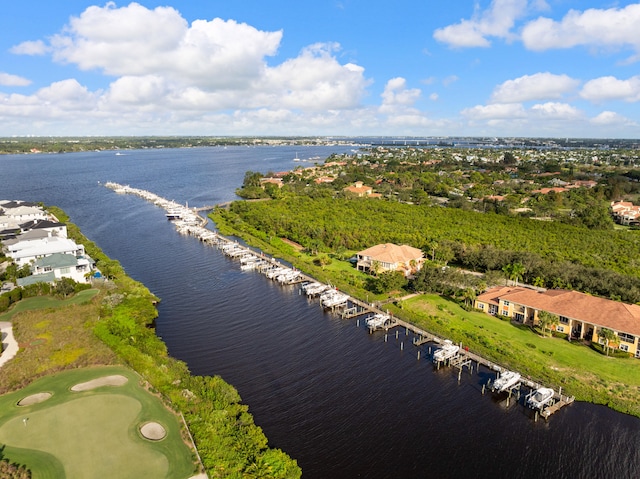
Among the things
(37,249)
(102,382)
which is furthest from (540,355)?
(37,249)

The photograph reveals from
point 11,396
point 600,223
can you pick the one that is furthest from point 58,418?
point 600,223

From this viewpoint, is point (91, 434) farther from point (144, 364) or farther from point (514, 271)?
point (514, 271)

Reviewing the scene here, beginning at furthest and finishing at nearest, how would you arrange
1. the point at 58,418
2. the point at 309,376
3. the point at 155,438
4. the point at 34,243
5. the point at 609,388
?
the point at 34,243 < the point at 309,376 < the point at 609,388 < the point at 58,418 < the point at 155,438

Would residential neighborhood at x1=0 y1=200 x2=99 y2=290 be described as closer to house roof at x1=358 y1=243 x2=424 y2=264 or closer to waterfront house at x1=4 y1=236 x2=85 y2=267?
waterfront house at x1=4 y1=236 x2=85 y2=267

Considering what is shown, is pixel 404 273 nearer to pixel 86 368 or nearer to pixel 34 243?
pixel 86 368

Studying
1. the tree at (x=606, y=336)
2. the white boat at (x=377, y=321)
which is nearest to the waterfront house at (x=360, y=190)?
the white boat at (x=377, y=321)

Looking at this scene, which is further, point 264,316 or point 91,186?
point 91,186

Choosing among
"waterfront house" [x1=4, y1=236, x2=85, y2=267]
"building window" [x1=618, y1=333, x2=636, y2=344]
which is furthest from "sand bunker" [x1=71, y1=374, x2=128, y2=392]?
"building window" [x1=618, y1=333, x2=636, y2=344]

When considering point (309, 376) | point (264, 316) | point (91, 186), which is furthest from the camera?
point (91, 186)
